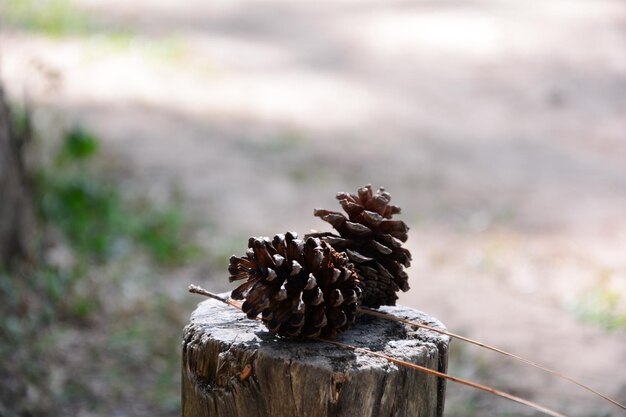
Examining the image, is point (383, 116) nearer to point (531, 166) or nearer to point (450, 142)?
point (450, 142)

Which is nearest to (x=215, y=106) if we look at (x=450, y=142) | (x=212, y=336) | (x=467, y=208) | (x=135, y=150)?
(x=135, y=150)

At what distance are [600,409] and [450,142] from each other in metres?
4.37

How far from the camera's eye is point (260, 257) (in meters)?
1.81

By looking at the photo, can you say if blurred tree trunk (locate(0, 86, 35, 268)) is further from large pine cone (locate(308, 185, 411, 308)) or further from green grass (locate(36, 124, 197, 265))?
large pine cone (locate(308, 185, 411, 308))

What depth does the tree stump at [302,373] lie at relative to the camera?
1.74 metres

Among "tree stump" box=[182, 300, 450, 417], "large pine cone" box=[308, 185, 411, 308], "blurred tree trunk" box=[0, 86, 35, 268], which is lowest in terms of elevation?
"tree stump" box=[182, 300, 450, 417]

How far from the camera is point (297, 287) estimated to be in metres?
1.81

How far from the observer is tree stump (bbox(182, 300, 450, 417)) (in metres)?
1.74

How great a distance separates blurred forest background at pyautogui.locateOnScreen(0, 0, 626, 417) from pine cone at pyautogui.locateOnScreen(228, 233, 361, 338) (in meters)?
2.28

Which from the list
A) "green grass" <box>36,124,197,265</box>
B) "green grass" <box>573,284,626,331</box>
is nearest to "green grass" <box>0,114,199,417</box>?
"green grass" <box>36,124,197,265</box>

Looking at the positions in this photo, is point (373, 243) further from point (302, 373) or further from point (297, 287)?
point (302, 373)

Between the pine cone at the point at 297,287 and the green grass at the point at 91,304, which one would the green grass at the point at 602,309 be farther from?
the pine cone at the point at 297,287

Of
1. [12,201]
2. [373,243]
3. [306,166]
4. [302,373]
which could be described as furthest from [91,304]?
[302,373]

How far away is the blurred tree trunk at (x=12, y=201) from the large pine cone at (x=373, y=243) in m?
3.14
